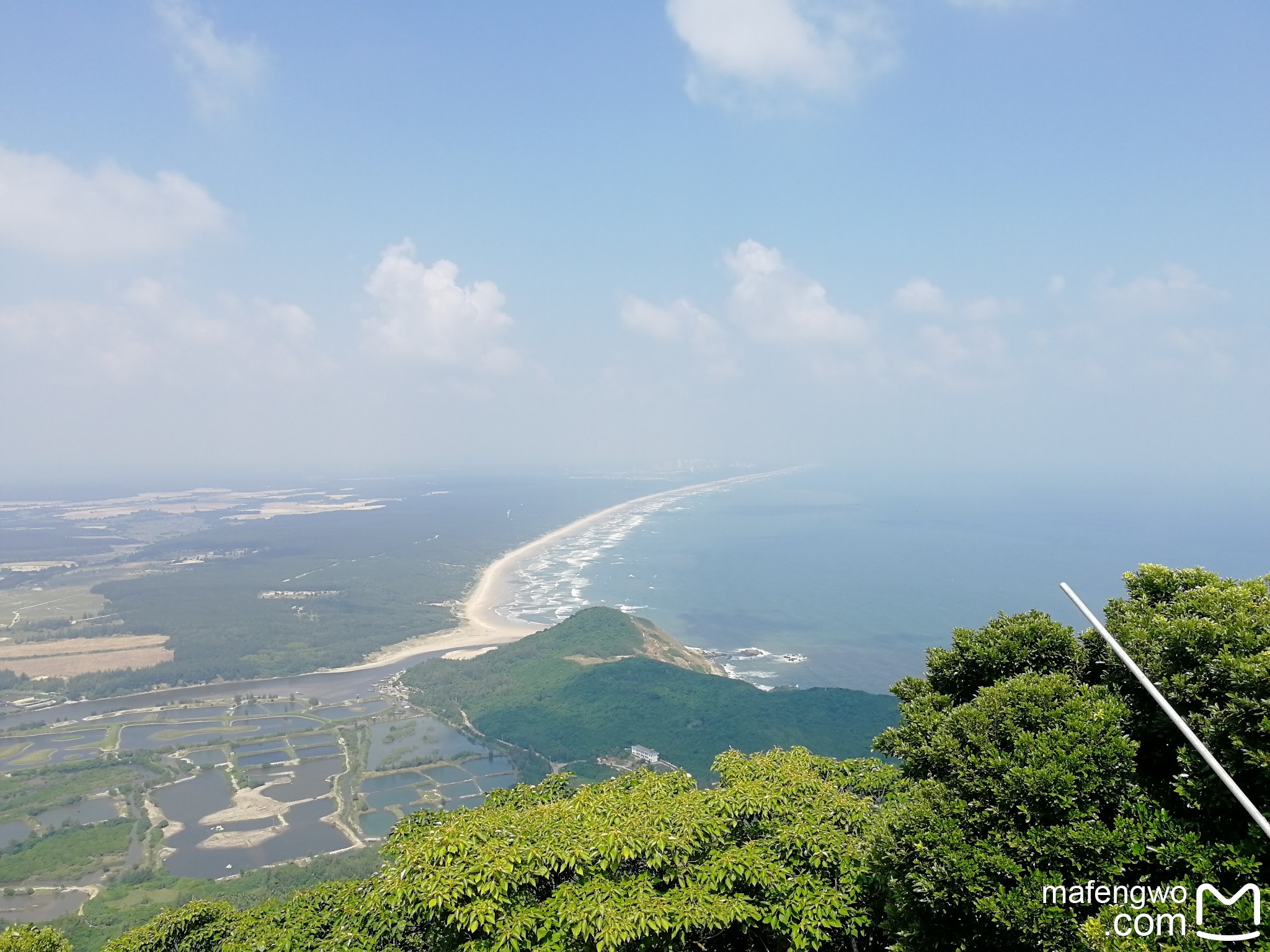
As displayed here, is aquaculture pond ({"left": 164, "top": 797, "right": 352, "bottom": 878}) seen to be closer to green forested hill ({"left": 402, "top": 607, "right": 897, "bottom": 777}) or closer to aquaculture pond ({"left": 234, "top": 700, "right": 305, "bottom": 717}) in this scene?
green forested hill ({"left": 402, "top": 607, "right": 897, "bottom": 777})

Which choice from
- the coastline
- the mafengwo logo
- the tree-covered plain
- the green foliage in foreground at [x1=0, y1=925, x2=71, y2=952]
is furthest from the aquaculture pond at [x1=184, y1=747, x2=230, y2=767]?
the mafengwo logo

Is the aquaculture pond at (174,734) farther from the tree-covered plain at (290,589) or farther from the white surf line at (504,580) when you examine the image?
the white surf line at (504,580)

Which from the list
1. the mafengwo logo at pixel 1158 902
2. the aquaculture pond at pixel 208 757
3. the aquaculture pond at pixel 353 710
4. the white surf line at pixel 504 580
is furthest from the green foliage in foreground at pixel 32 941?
the white surf line at pixel 504 580

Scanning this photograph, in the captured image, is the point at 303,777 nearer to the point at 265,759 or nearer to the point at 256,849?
the point at 265,759

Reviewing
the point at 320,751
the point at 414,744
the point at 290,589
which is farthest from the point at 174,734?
Answer: the point at 290,589

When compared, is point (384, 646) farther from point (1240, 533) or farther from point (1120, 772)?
point (1240, 533)
